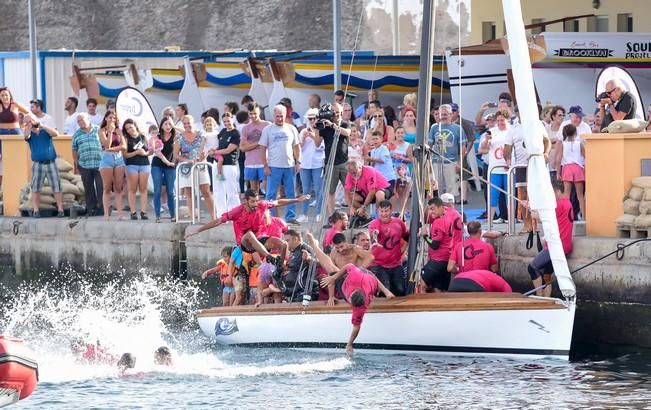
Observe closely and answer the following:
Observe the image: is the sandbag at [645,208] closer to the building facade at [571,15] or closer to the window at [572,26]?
the building facade at [571,15]

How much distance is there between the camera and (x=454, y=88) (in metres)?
25.4

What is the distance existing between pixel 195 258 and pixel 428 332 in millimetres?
6307

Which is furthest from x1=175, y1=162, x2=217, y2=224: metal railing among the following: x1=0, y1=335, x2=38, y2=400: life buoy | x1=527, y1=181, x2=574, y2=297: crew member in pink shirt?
x1=0, y1=335, x2=38, y2=400: life buoy

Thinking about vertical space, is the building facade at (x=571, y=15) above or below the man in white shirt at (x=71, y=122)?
above

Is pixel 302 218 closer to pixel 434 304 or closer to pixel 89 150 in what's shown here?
pixel 89 150

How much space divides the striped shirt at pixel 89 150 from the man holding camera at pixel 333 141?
14.5ft

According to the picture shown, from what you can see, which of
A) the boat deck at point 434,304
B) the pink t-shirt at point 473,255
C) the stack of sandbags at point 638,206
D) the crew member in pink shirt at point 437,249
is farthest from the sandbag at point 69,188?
the stack of sandbags at point 638,206

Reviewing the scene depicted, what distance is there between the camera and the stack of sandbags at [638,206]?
663 inches

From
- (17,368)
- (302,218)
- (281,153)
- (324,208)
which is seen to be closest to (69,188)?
(281,153)

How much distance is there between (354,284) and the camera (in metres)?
16.4

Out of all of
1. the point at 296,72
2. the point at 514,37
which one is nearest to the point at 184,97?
the point at 296,72

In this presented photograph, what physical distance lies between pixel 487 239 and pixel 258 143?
14.4ft

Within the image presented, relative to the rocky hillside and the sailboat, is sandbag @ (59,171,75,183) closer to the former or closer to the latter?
the sailboat

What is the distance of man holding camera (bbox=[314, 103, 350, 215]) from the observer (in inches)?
768
